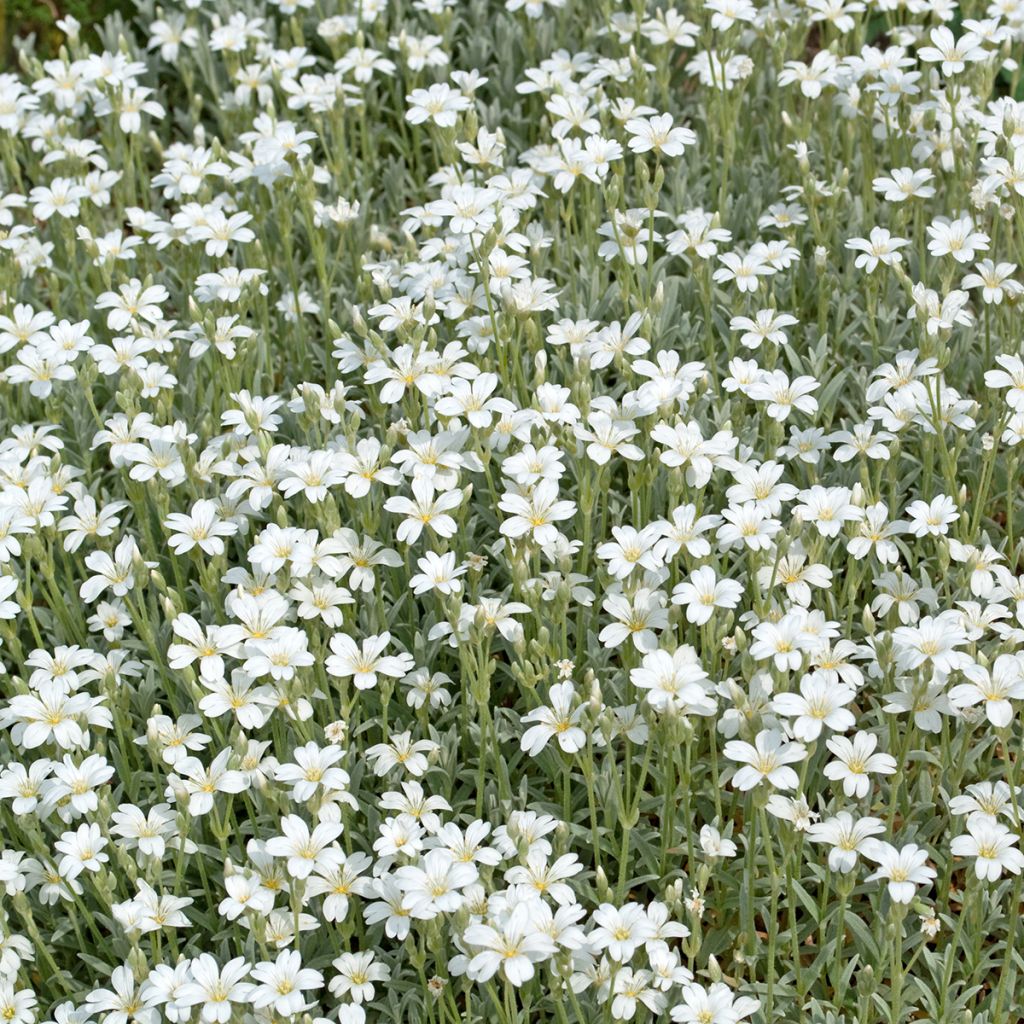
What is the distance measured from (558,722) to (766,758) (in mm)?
630

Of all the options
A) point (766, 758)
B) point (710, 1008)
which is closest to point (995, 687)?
point (766, 758)

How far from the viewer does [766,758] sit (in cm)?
358

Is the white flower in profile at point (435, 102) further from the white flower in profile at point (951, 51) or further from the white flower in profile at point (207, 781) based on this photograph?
the white flower in profile at point (207, 781)

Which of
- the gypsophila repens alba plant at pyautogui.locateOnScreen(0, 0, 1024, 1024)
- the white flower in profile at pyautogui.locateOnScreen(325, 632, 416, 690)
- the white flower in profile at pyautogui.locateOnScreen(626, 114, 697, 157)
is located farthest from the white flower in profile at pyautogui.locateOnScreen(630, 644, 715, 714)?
the white flower in profile at pyautogui.locateOnScreen(626, 114, 697, 157)

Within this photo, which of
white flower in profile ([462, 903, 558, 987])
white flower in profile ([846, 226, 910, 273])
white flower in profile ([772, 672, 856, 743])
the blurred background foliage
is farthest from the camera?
the blurred background foliage

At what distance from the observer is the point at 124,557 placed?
447 centimetres

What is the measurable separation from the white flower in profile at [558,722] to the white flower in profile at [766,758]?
1.61 ft

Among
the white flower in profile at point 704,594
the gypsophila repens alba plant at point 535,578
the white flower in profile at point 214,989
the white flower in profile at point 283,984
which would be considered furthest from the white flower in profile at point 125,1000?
the white flower in profile at point 704,594

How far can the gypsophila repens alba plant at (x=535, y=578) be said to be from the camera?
373cm

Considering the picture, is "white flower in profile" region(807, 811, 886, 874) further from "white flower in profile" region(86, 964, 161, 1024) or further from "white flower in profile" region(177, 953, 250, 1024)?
"white flower in profile" region(86, 964, 161, 1024)

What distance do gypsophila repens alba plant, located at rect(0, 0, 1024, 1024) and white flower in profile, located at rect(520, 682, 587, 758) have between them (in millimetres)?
16

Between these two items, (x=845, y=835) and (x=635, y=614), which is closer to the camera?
(x=845, y=835)

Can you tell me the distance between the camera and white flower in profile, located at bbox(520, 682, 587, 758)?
12.8 feet

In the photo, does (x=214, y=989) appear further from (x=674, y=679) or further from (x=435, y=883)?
(x=674, y=679)
